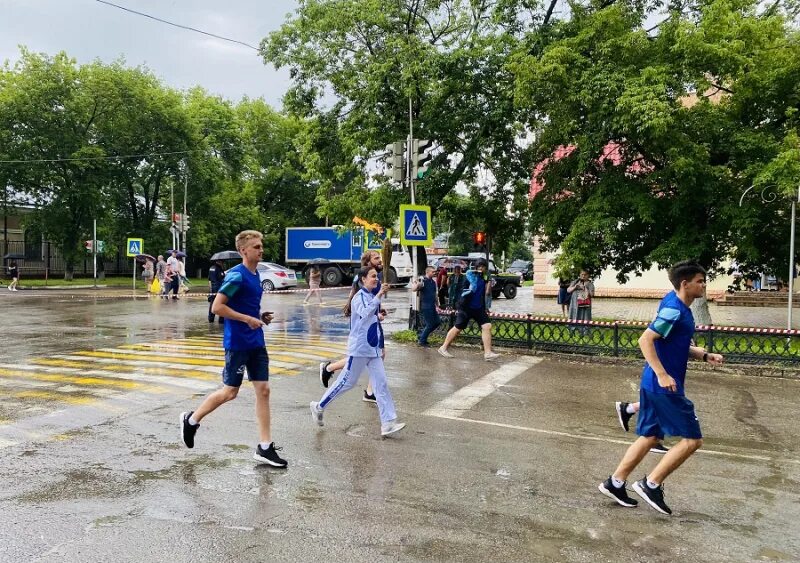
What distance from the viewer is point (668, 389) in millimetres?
4570

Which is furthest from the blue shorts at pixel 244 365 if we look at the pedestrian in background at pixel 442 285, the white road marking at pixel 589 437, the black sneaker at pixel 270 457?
the pedestrian in background at pixel 442 285

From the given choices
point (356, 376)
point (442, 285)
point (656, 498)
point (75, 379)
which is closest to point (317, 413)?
point (356, 376)

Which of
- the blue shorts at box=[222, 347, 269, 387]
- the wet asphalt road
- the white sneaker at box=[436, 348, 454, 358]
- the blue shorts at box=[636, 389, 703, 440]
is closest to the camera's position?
the wet asphalt road

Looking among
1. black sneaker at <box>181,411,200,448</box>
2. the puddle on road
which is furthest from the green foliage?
the puddle on road

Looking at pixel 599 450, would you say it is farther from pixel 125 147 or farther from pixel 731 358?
pixel 125 147

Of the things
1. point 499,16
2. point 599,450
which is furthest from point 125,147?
point 599,450

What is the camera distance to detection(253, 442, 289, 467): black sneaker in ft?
18.0

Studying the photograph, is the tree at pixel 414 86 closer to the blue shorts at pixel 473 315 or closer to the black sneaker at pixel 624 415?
the blue shorts at pixel 473 315

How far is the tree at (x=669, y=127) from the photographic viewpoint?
40.4 feet

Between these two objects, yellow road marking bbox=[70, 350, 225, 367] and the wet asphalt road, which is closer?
the wet asphalt road

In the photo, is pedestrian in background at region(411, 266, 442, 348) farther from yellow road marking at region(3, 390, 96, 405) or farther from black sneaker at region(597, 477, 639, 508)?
black sneaker at region(597, 477, 639, 508)

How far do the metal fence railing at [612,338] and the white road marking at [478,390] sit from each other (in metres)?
0.82

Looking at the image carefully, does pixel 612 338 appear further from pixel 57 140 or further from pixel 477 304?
pixel 57 140

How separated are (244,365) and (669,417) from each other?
10.8 ft
